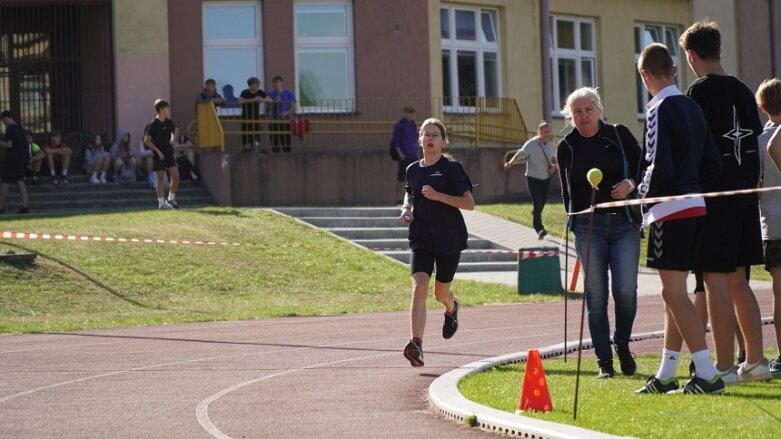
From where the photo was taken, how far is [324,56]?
31438 mm

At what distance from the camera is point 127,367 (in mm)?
11984

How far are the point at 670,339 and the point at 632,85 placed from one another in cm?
2946

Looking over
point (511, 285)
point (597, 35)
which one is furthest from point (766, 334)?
point (597, 35)

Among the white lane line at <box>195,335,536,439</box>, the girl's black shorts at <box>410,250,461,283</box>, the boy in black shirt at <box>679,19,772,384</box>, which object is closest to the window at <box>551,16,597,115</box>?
the white lane line at <box>195,335,536,439</box>

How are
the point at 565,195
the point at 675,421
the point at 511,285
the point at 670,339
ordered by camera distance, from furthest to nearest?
the point at 511,285 < the point at 565,195 < the point at 670,339 < the point at 675,421

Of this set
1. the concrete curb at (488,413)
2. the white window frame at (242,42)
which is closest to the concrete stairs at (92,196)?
the white window frame at (242,42)

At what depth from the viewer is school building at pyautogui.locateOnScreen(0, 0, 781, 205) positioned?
2936 cm

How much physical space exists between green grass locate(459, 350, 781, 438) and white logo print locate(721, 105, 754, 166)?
59.1 inches

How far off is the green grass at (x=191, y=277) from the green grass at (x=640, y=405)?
25.6ft

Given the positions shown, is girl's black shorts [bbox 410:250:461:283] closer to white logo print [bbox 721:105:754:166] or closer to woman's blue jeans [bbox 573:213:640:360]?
woman's blue jeans [bbox 573:213:640:360]

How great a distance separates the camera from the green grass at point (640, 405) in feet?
23.9

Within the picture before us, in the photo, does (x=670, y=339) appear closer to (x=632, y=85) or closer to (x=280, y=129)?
(x=280, y=129)

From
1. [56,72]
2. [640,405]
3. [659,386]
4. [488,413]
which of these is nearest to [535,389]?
[488,413]

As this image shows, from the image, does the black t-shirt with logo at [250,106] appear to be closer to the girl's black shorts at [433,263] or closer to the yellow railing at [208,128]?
the yellow railing at [208,128]
